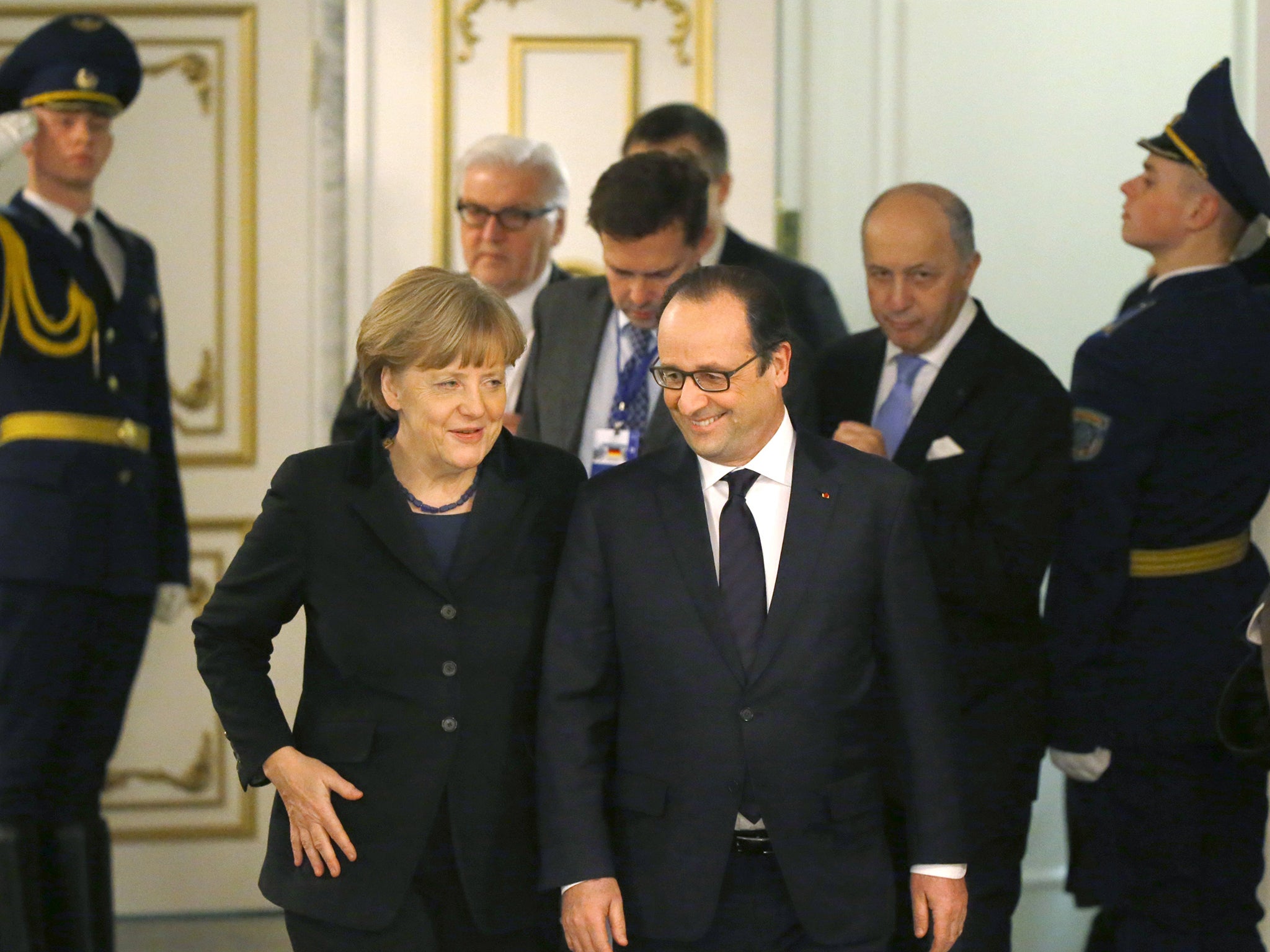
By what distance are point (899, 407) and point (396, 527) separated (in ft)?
3.86

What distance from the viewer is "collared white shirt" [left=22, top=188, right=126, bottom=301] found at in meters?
3.73

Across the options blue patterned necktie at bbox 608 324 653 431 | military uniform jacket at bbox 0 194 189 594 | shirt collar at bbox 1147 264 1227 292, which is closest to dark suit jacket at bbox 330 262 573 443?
blue patterned necktie at bbox 608 324 653 431

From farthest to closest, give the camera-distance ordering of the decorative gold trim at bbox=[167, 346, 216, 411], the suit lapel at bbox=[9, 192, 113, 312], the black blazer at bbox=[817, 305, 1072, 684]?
the decorative gold trim at bbox=[167, 346, 216, 411] < the suit lapel at bbox=[9, 192, 113, 312] < the black blazer at bbox=[817, 305, 1072, 684]

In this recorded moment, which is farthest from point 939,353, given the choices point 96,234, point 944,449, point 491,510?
point 96,234

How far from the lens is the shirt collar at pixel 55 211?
12.2 feet

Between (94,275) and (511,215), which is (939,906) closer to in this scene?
(511,215)

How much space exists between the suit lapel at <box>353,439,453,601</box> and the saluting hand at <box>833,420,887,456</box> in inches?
31.6

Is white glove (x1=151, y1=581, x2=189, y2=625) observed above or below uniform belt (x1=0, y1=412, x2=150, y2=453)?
below

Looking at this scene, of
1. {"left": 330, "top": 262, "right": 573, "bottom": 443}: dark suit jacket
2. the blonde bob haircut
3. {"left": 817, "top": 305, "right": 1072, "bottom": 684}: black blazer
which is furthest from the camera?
{"left": 330, "top": 262, "right": 573, "bottom": 443}: dark suit jacket

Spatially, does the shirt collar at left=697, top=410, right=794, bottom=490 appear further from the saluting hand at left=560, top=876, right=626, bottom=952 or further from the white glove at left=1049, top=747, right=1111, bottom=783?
the white glove at left=1049, top=747, right=1111, bottom=783

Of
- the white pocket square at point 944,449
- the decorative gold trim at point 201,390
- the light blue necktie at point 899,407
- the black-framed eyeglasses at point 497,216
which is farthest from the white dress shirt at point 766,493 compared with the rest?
the decorative gold trim at point 201,390

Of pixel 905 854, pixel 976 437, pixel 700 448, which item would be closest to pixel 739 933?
Result: pixel 905 854

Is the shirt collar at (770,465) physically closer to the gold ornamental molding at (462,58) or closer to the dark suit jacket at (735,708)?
the dark suit jacket at (735,708)

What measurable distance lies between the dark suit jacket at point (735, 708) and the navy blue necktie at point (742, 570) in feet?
0.07
